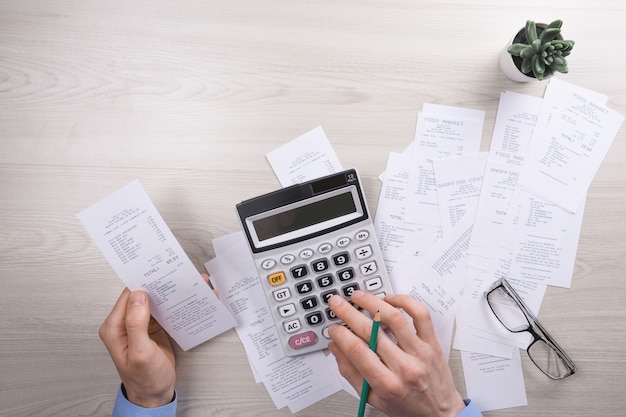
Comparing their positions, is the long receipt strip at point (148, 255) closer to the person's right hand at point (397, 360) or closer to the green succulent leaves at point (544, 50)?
the person's right hand at point (397, 360)

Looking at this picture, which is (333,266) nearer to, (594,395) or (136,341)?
(136,341)

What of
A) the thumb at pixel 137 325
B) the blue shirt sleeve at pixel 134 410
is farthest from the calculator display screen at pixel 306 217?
the blue shirt sleeve at pixel 134 410

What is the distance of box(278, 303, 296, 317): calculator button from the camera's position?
738 mm

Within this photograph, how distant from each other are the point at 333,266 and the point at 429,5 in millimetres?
493

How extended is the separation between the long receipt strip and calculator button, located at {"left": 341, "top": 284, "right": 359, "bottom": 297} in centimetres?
21

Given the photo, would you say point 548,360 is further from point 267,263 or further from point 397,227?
point 267,263

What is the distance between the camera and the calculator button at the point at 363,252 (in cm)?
74

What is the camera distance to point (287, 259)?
725 mm

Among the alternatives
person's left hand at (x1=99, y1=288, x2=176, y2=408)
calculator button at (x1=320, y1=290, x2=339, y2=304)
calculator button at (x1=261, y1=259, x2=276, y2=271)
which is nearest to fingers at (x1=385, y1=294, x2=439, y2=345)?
calculator button at (x1=320, y1=290, x2=339, y2=304)

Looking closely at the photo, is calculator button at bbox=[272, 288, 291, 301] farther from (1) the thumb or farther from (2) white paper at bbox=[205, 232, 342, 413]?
(1) the thumb

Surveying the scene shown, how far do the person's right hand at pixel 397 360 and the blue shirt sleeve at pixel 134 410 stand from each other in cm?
29

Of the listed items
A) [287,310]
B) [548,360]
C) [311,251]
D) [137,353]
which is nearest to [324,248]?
[311,251]

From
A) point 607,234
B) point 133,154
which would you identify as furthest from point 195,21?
point 607,234

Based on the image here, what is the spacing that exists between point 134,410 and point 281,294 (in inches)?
12.0
